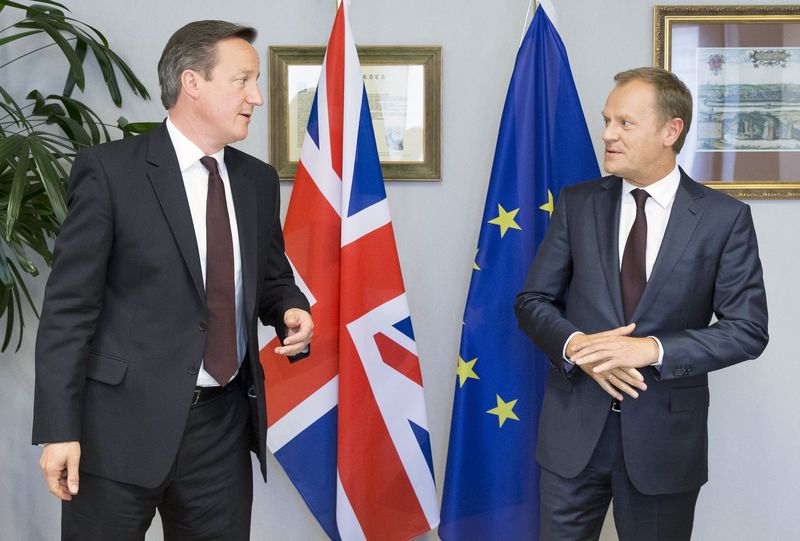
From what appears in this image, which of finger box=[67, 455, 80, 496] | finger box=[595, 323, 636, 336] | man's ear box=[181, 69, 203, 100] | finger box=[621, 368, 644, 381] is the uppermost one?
man's ear box=[181, 69, 203, 100]

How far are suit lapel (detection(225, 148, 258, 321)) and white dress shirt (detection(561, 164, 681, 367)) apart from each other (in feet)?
3.20

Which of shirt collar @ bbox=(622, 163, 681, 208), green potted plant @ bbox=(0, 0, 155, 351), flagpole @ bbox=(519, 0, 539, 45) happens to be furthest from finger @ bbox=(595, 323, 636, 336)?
green potted plant @ bbox=(0, 0, 155, 351)

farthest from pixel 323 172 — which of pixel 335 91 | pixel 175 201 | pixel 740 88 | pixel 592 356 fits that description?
pixel 740 88

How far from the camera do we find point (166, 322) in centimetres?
179

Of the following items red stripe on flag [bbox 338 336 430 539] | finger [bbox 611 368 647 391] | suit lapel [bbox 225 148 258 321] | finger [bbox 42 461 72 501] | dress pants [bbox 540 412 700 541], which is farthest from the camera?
red stripe on flag [bbox 338 336 430 539]

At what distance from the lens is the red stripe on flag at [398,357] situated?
9.22ft

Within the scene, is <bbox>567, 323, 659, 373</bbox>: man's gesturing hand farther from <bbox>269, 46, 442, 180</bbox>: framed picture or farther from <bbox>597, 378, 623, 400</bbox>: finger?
<bbox>269, 46, 442, 180</bbox>: framed picture

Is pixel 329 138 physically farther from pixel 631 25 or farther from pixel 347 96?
pixel 631 25

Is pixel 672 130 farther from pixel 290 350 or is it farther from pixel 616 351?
pixel 290 350

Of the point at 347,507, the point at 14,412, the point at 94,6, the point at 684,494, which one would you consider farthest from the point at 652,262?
the point at 14,412

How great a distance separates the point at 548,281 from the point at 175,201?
1045 millimetres

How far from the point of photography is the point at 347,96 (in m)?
2.77

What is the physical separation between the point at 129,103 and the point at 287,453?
145cm

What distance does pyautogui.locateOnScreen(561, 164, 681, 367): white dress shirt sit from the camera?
2160 millimetres
